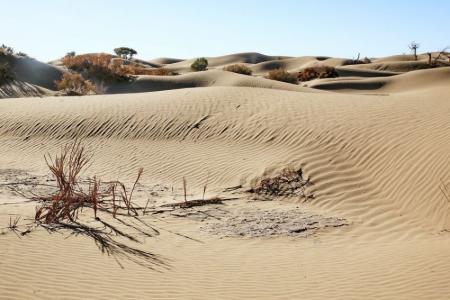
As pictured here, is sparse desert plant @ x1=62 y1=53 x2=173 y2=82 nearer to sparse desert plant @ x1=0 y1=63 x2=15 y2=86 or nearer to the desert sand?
sparse desert plant @ x1=0 y1=63 x2=15 y2=86

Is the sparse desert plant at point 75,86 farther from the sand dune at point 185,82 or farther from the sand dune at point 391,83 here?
the sand dune at point 391,83

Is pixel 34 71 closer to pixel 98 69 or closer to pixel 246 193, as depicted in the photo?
pixel 98 69

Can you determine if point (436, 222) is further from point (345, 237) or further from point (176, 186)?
point (176, 186)

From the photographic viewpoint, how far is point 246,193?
922cm

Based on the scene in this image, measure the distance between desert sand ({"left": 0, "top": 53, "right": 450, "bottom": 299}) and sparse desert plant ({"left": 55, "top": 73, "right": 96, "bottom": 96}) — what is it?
7.82 meters

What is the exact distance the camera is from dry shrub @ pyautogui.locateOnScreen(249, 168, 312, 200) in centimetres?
910

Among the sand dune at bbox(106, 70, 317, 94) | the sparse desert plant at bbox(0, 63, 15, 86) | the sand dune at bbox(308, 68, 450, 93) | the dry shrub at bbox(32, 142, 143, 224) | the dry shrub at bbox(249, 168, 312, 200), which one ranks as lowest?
the dry shrub at bbox(249, 168, 312, 200)

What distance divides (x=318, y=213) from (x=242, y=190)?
1.77m

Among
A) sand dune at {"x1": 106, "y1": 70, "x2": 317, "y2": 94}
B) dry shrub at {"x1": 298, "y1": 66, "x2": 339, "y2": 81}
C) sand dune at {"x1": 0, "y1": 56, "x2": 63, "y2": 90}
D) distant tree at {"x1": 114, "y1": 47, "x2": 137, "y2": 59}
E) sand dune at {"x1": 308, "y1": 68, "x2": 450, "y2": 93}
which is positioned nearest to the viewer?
sand dune at {"x1": 106, "y1": 70, "x2": 317, "y2": 94}

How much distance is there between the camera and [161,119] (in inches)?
560

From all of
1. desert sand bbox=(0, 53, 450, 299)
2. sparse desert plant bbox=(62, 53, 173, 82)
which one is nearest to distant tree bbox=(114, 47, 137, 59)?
sparse desert plant bbox=(62, 53, 173, 82)

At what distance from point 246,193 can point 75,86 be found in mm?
20547

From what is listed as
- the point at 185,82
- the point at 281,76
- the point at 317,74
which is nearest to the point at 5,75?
the point at 185,82

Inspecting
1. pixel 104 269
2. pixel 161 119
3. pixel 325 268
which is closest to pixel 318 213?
pixel 325 268
